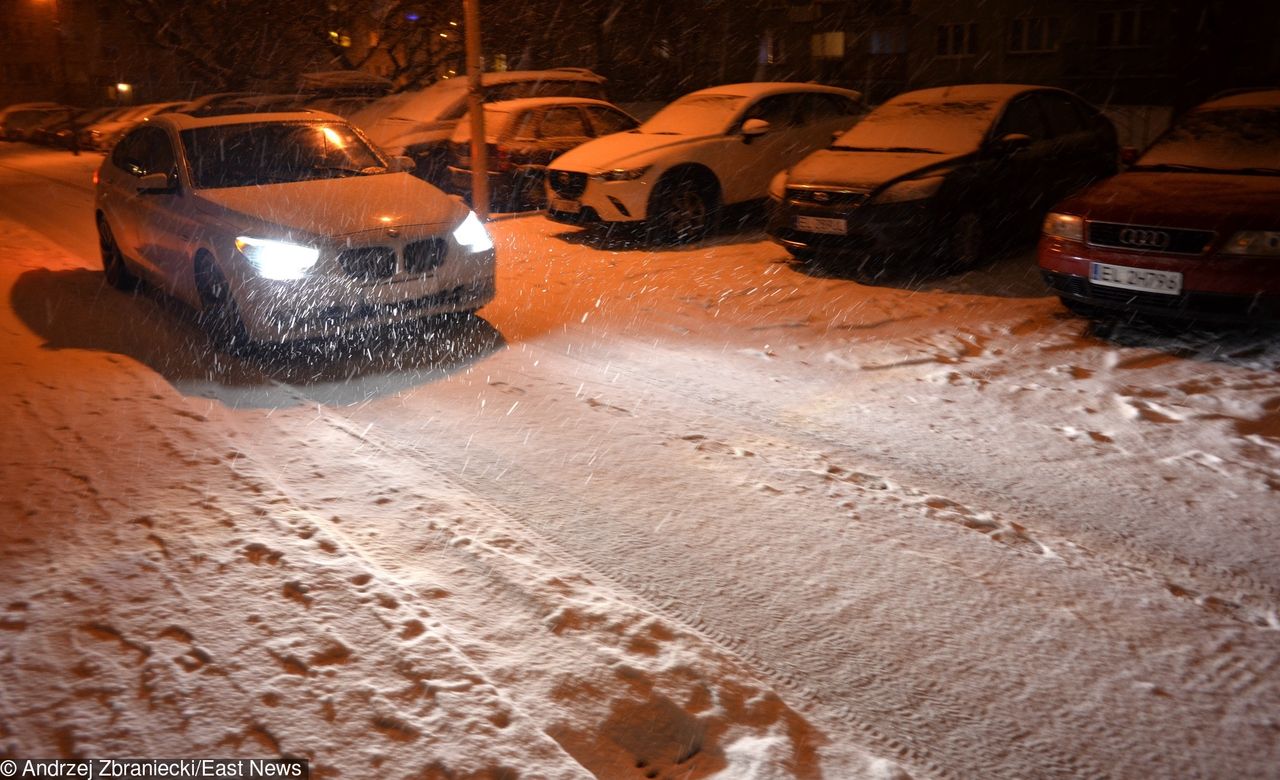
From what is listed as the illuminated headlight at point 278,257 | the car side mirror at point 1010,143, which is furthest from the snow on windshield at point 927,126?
the illuminated headlight at point 278,257

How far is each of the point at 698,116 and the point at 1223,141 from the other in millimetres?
5538

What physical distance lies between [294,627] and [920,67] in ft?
92.9

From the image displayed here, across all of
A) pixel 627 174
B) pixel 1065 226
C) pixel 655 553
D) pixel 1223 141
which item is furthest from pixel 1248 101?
pixel 655 553

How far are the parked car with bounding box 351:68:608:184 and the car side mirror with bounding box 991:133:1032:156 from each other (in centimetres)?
748

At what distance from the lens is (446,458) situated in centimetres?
493

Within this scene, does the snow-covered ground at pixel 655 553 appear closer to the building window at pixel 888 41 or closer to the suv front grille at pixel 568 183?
the suv front grille at pixel 568 183

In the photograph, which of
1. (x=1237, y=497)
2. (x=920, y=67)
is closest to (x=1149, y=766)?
(x=1237, y=497)

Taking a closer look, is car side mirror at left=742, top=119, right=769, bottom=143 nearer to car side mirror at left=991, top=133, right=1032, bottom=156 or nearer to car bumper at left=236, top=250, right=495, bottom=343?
car side mirror at left=991, top=133, right=1032, bottom=156

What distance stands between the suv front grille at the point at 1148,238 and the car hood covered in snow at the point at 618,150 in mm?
4967

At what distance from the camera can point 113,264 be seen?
8945 mm

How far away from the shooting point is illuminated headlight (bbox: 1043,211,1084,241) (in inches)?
267

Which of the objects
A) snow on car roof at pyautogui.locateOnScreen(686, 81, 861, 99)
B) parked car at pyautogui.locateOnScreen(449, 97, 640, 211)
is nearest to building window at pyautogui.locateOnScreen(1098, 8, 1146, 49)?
snow on car roof at pyautogui.locateOnScreen(686, 81, 861, 99)

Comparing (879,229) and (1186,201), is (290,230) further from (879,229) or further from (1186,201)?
(1186,201)

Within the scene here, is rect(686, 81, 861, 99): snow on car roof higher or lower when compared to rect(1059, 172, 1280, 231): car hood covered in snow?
higher
